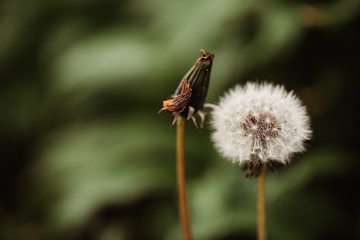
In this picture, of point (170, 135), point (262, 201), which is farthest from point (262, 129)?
point (170, 135)

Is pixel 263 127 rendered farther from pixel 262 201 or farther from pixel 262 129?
pixel 262 201

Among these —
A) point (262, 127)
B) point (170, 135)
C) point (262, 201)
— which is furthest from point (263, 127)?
point (170, 135)

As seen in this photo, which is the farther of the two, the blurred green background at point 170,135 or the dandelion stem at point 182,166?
→ the blurred green background at point 170,135

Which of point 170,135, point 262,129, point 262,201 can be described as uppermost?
point 170,135

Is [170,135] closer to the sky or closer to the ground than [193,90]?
closer to the sky

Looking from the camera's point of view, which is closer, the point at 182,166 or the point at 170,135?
the point at 182,166

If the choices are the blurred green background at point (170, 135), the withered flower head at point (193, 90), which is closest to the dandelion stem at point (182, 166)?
the withered flower head at point (193, 90)

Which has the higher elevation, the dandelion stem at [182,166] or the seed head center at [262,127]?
the seed head center at [262,127]

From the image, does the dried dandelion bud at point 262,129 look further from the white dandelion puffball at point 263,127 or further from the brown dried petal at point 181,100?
the brown dried petal at point 181,100
